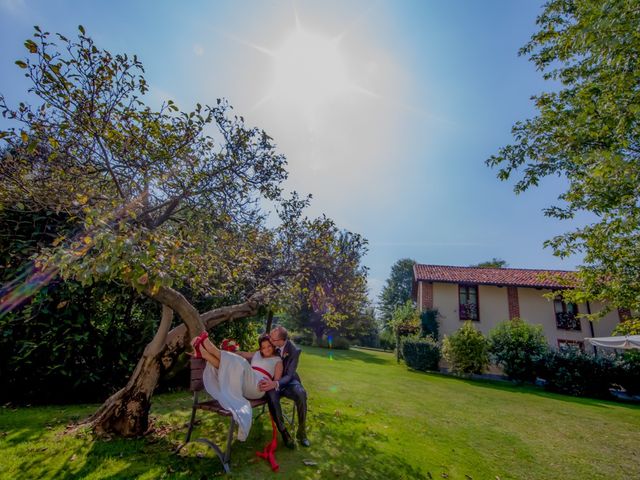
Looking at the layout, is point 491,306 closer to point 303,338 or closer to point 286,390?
point 303,338

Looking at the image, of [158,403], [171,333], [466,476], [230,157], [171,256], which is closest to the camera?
[171,256]

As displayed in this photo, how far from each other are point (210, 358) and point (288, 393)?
1314 millimetres

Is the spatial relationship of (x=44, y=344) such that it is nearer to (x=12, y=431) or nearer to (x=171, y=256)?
(x=12, y=431)

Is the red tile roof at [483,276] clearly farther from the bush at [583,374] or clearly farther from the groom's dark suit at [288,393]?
the groom's dark suit at [288,393]

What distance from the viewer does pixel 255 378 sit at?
4.32 meters

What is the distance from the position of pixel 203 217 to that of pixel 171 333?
2161mm

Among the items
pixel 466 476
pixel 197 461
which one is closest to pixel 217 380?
pixel 197 461

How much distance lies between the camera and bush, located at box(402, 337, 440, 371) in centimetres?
1661

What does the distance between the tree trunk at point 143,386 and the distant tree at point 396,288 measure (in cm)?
4453

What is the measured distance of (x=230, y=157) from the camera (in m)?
5.79

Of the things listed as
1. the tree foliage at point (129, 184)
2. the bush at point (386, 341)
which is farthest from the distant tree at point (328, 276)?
the bush at point (386, 341)

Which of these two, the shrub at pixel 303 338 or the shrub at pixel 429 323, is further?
the shrub at pixel 303 338

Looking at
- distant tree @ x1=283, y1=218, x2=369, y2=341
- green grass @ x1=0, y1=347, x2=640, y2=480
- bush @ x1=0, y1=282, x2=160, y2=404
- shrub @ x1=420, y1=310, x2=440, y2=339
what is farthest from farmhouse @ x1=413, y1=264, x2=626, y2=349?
bush @ x1=0, y1=282, x2=160, y2=404

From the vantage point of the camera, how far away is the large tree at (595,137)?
4305 millimetres
